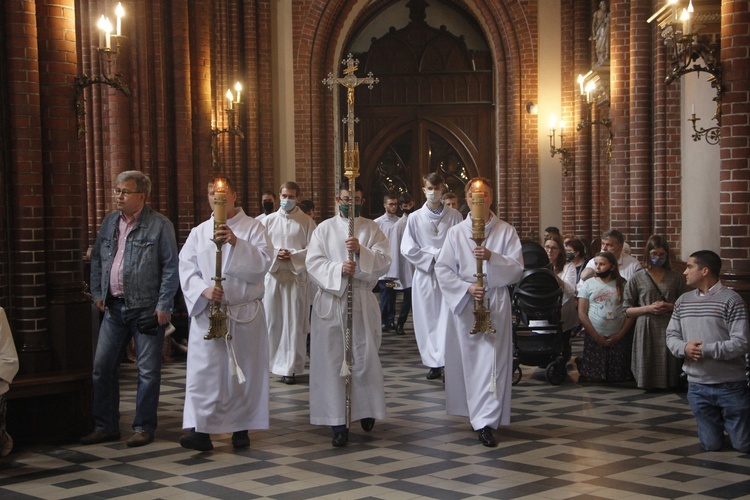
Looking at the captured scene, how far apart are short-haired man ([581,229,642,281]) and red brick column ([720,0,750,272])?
268 centimetres

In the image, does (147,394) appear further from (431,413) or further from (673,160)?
(673,160)

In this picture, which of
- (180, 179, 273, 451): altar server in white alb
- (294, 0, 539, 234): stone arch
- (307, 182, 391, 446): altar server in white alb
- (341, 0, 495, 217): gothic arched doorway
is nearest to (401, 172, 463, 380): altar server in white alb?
(307, 182, 391, 446): altar server in white alb

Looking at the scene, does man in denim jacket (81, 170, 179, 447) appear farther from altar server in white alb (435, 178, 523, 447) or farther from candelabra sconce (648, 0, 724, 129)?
candelabra sconce (648, 0, 724, 129)

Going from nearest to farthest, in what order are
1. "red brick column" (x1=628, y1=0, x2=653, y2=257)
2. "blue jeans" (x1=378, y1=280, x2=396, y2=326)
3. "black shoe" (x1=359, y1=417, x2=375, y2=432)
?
"black shoe" (x1=359, y1=417, x2=375, y2=432) < "red brick column" (x1=628, y1=0, x2=653, y2=257) < "blue jeans" (x1=378, y1=280, x2=396, y2=326)

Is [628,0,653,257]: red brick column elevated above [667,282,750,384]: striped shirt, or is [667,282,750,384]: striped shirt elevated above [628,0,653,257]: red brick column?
[628,0,653,257]: red brick column

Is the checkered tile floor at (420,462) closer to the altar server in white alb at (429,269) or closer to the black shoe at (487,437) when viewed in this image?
the black shoe at (487,437)

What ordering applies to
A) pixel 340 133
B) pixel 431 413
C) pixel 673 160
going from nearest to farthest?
pixel 431 413 → pixel 673 160 → pixel 340 133

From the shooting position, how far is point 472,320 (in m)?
8.20

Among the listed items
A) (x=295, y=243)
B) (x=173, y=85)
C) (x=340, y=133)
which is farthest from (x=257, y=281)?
(x=340, y=133)

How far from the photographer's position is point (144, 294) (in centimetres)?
797

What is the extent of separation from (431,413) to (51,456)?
3102mm

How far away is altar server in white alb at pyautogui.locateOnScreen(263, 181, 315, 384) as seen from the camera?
11258mm

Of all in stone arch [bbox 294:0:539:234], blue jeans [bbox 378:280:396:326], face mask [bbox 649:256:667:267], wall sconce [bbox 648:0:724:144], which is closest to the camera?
wall sconce [bbox 648:0:724:144]

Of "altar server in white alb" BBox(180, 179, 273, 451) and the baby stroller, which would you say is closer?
"altar server in white alb" BBox(180, 179, 273, 451)
